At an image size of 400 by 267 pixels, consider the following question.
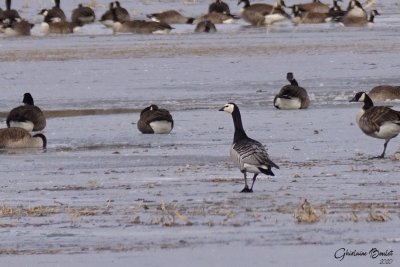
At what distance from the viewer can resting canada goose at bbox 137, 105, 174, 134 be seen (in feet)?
47.0

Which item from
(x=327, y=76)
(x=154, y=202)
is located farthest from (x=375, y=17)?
(x=154, y=202)

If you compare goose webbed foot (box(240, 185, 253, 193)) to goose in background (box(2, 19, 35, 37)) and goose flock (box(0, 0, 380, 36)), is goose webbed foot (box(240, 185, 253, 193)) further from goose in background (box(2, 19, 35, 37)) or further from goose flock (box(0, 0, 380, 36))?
goose in background (box(2, 19, 35, 37))

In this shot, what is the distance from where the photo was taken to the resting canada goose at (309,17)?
116 ft

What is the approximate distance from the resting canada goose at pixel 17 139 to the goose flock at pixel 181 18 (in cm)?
1897

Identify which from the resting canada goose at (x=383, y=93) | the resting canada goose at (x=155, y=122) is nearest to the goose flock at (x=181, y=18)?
the resting canada goose at (x=383, y=93)

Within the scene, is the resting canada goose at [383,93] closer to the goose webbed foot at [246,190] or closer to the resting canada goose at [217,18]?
the goose webbed foot at [246,190]

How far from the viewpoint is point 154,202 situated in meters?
9.42

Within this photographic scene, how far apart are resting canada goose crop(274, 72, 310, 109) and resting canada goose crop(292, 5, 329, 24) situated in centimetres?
1873

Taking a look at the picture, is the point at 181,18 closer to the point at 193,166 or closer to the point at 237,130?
the point at 193,166

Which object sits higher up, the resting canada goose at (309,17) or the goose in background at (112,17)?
the resting canada goose at (309,17)

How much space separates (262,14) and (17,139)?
22.9 metres

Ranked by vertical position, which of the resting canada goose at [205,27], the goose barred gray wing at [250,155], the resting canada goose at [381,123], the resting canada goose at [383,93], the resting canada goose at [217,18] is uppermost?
the goose barred gray wing at [250,155]

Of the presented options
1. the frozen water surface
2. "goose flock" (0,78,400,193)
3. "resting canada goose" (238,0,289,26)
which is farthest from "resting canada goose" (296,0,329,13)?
"goose flock" (0,78,400,193)

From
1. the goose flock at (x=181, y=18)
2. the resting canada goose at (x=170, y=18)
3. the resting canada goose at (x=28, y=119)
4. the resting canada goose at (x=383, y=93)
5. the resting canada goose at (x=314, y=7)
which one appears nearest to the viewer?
the resting canada goose at (x=28, y=119)
